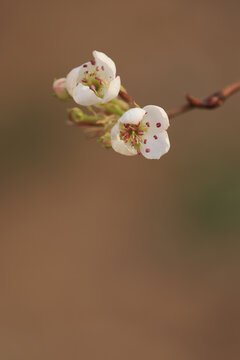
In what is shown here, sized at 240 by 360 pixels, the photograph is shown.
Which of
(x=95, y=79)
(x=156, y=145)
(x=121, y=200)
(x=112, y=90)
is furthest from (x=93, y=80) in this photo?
(x=121, y=200)

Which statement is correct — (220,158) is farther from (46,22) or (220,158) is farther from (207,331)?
(46,22)

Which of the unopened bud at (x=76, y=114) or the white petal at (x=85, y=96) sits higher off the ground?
the unopened bud at (x=76, y=114)

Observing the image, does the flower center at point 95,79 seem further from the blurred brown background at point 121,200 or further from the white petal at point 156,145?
the blurred brown background at point 121,200

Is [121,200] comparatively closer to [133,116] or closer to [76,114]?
[76,114]

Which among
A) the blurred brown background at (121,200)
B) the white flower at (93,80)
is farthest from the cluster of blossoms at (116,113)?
the blurred brown background at (121,200)

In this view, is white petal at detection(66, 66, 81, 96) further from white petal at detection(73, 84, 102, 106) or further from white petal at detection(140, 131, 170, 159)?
white petal at detection(140, 131, 170, 159)
